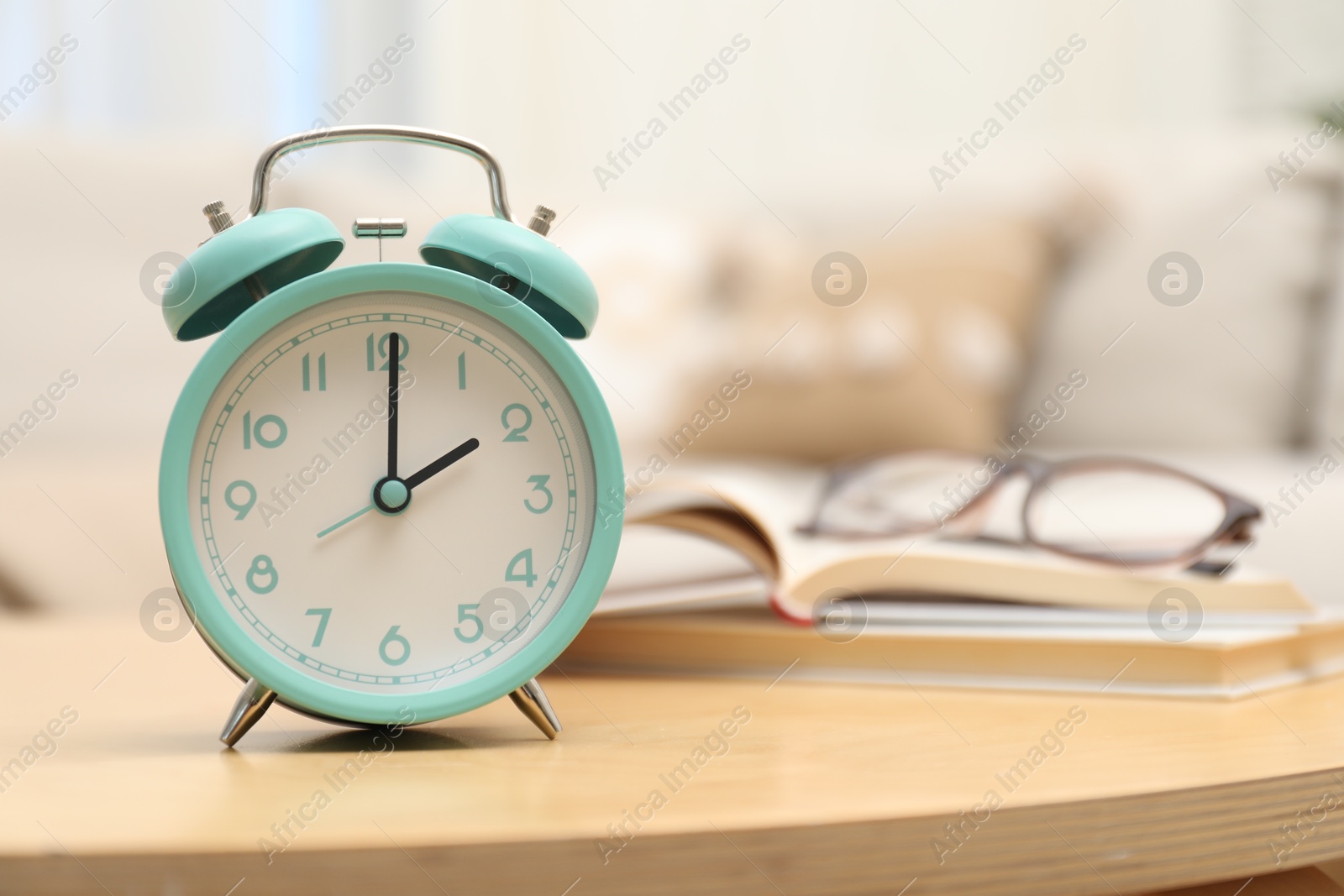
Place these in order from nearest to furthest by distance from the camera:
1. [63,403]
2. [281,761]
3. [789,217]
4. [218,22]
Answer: [281,761] → [63,403] → [789,217] → [218,22]

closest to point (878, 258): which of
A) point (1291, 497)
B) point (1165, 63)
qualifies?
point (1291, 497)

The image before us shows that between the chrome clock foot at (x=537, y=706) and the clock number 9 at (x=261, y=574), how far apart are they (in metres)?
0.13

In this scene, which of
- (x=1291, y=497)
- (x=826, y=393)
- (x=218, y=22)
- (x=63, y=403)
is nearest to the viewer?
(x=1291, y=497)

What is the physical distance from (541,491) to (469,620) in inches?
2.9

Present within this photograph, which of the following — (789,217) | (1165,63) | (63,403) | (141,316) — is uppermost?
(1165,63)

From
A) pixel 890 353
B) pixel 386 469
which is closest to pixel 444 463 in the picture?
pixel 386 469

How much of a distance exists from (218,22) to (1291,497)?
5.83 ft

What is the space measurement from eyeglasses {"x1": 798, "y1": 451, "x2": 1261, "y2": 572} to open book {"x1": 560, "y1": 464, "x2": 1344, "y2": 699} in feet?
0.07

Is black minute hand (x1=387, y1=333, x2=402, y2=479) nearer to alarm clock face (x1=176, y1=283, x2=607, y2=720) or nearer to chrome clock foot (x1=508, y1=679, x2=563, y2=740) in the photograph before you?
alarm clock face (x1=176, y1=283, x2=607, y2=720)

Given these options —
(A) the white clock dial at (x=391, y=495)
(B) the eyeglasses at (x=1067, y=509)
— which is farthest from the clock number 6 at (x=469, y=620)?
(B) the eyeglasses at (x=1067, y=509)

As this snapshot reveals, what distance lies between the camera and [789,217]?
1.70 metres

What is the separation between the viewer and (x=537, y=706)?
1.74 ft

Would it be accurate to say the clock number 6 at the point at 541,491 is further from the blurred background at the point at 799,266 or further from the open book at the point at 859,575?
the blurred background at the point at 799,266

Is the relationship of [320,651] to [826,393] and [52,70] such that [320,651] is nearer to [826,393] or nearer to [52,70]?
[826,393]
